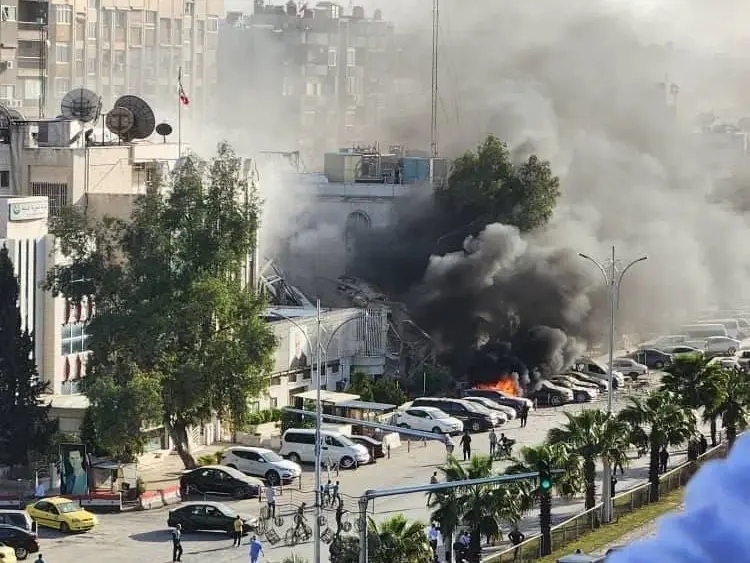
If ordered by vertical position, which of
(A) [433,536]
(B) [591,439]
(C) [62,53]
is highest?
(C) [62,53]

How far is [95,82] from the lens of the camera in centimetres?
9281

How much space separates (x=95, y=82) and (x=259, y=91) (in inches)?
1138

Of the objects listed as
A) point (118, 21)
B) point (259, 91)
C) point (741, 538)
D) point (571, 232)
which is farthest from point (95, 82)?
point (741, 538)

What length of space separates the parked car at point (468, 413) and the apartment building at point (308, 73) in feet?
226

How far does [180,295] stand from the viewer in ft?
123

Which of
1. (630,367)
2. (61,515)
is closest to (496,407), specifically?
(630,367)

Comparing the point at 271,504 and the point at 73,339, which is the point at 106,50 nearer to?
the point at 73,339

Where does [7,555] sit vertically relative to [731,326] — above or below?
below

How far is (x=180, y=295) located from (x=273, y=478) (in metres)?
4.58

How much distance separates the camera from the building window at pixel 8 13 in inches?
3130

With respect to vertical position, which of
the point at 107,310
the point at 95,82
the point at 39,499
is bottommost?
the point at 39,499

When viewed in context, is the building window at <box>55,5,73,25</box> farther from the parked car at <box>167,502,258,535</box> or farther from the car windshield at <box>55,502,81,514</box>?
the parked car at <box>167,502,258,535</box>

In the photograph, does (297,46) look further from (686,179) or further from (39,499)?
(39,499)

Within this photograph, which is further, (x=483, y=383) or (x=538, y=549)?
Result: (x=483, y=383)
